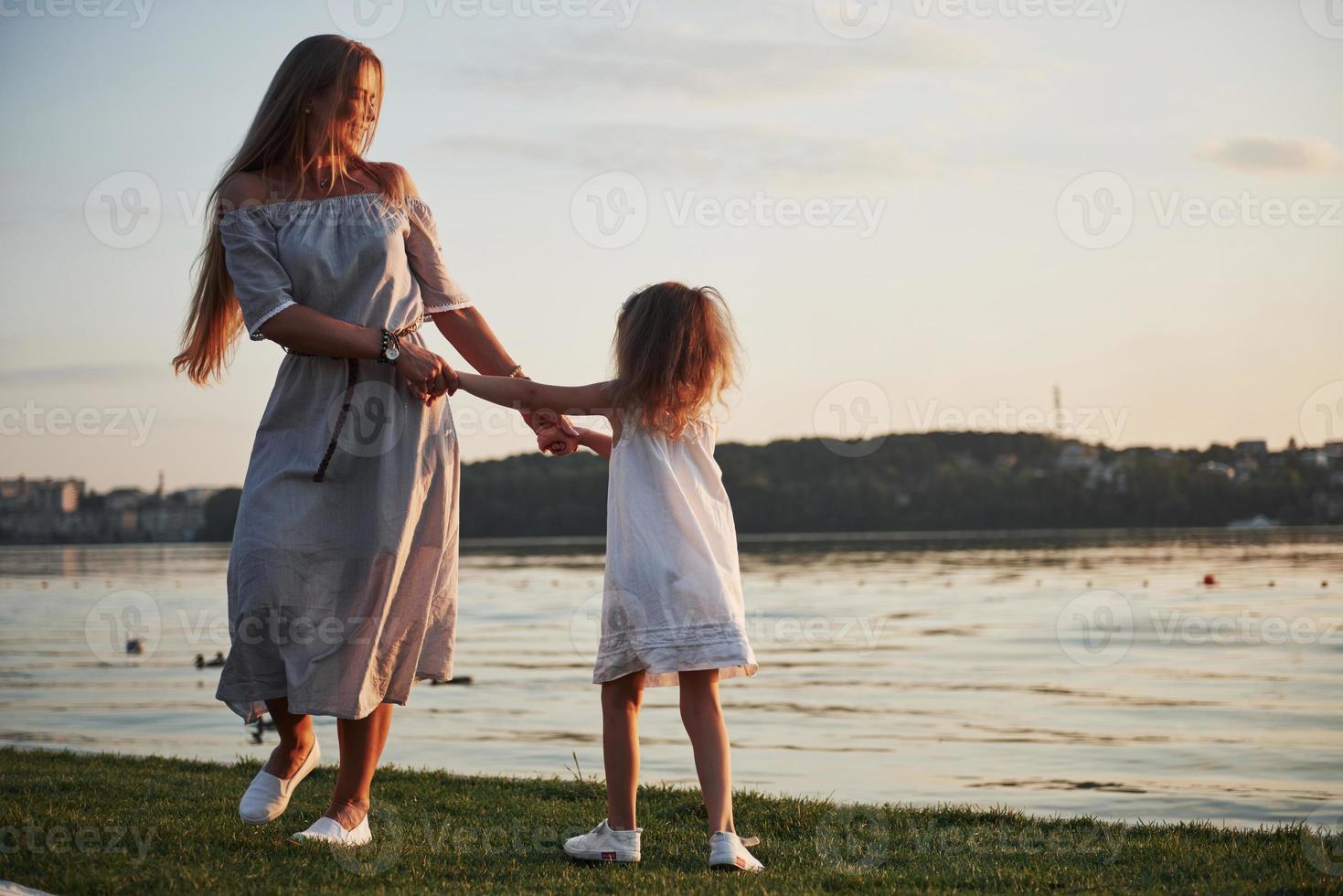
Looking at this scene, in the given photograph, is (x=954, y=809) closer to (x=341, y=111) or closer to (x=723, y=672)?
(x=723, y=672)

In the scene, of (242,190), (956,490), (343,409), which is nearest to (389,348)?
(343,409)

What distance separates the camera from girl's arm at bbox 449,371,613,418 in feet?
14.2

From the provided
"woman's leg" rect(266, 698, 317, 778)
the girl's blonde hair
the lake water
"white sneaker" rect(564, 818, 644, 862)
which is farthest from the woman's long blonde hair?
the lake water

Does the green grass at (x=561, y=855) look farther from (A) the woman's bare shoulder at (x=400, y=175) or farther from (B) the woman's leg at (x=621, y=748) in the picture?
(A) the woman's bare shoulder at (x=400, y=175)

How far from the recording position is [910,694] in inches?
580

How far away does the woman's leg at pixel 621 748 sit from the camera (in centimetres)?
420

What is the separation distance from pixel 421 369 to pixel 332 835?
143 centimetres

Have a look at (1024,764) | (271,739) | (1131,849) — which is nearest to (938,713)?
(1024,764)

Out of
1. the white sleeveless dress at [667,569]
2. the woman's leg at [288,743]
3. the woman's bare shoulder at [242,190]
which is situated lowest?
the woman's leg at [288,743]

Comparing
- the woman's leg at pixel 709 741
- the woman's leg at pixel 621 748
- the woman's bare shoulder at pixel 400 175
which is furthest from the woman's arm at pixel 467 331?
the woman's leg at pixel 709 741

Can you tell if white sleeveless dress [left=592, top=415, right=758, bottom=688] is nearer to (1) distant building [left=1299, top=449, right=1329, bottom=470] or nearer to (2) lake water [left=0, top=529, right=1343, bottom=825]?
(2) lake water [left=0, top=529, right=1343, bottom=825]

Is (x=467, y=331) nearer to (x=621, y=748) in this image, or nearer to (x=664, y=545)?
(x=664, y=545)

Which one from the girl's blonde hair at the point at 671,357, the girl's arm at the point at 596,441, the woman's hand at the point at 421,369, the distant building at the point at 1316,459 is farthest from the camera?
the distant building at the point at 1316,459

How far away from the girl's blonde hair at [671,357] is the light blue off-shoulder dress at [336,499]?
655mm
